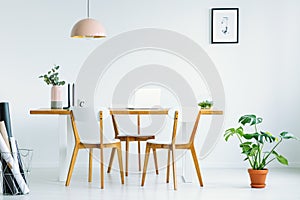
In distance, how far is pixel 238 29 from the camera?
6840 millimetres

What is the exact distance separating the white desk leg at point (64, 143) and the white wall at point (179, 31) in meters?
1.05

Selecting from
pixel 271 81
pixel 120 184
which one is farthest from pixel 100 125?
pixel 271 81

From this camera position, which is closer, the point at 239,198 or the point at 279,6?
the point at 239,198

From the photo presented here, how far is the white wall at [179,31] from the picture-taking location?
6.82 m

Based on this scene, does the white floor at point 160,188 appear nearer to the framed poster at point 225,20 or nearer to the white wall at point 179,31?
the white wall at point 179,31

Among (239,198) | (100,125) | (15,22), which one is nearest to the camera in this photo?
(239,198)

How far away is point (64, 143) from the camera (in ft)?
19.1

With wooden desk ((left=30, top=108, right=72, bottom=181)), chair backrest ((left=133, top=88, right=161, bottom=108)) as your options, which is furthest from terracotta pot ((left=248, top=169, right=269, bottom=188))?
wooden desk ((left=30, top=108, right=72, bottom=181))

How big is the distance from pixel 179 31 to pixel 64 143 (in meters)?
2.02

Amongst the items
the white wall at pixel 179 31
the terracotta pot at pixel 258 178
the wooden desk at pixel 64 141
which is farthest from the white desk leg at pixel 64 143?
the terracotta pot at pixel 258 178

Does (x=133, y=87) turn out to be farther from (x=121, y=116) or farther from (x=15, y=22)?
(x=15, y=22)

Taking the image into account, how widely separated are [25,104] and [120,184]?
1.87 m

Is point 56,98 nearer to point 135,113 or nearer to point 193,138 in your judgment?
point 135,113

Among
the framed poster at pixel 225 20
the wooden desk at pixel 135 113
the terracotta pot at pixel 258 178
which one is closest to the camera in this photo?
the terracotta pot at pixel 258 178
